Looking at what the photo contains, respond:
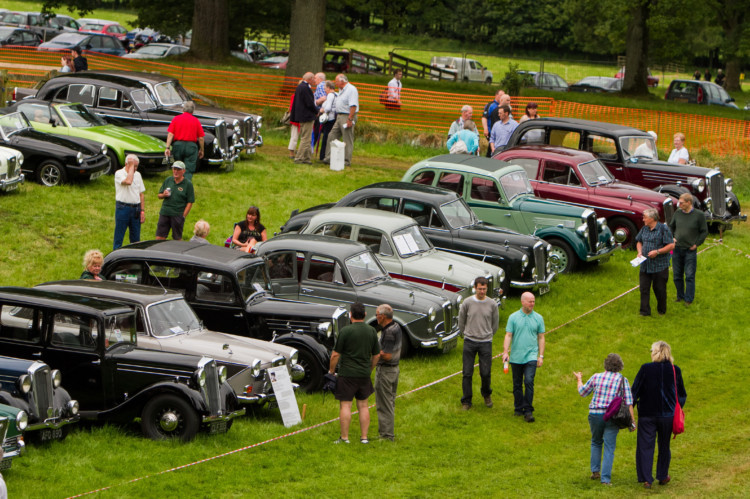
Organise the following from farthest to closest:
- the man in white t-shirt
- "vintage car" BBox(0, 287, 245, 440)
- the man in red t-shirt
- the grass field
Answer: the man in red t-shirt < the man in white t-shirt < "vintage car" BBox(0, 287, 245, 440) < the grass field

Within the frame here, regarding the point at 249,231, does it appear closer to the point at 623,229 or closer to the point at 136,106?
the point at 623,229

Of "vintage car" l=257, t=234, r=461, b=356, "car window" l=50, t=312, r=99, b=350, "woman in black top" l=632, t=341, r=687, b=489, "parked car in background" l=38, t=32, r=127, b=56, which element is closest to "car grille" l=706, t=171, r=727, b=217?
"vintage car" l=257, t=234, r=461, b=356

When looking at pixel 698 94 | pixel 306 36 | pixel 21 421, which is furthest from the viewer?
pixel 698 94

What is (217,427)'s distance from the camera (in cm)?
1006

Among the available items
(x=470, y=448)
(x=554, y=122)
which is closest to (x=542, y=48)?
(x=554, y=122)

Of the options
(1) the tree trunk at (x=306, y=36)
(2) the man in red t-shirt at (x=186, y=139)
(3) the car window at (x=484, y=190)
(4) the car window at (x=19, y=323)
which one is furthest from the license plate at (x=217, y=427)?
(1) the tree trunk at (x=306, y=36)

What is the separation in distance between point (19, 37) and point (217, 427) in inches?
1486

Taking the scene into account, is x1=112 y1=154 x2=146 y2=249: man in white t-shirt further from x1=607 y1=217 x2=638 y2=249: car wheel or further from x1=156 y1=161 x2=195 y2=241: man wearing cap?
x1=607 y1=217 x2=638 y2=249: car wheel

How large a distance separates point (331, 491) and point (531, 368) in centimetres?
332

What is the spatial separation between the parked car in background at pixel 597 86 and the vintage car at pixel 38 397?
41.0 meters

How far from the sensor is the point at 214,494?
877cm

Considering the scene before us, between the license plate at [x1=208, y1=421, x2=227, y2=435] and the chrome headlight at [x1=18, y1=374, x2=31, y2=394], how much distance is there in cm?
181

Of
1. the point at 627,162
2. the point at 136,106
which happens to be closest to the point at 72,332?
the point at 136,106

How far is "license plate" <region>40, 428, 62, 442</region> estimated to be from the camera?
9.50 metres
